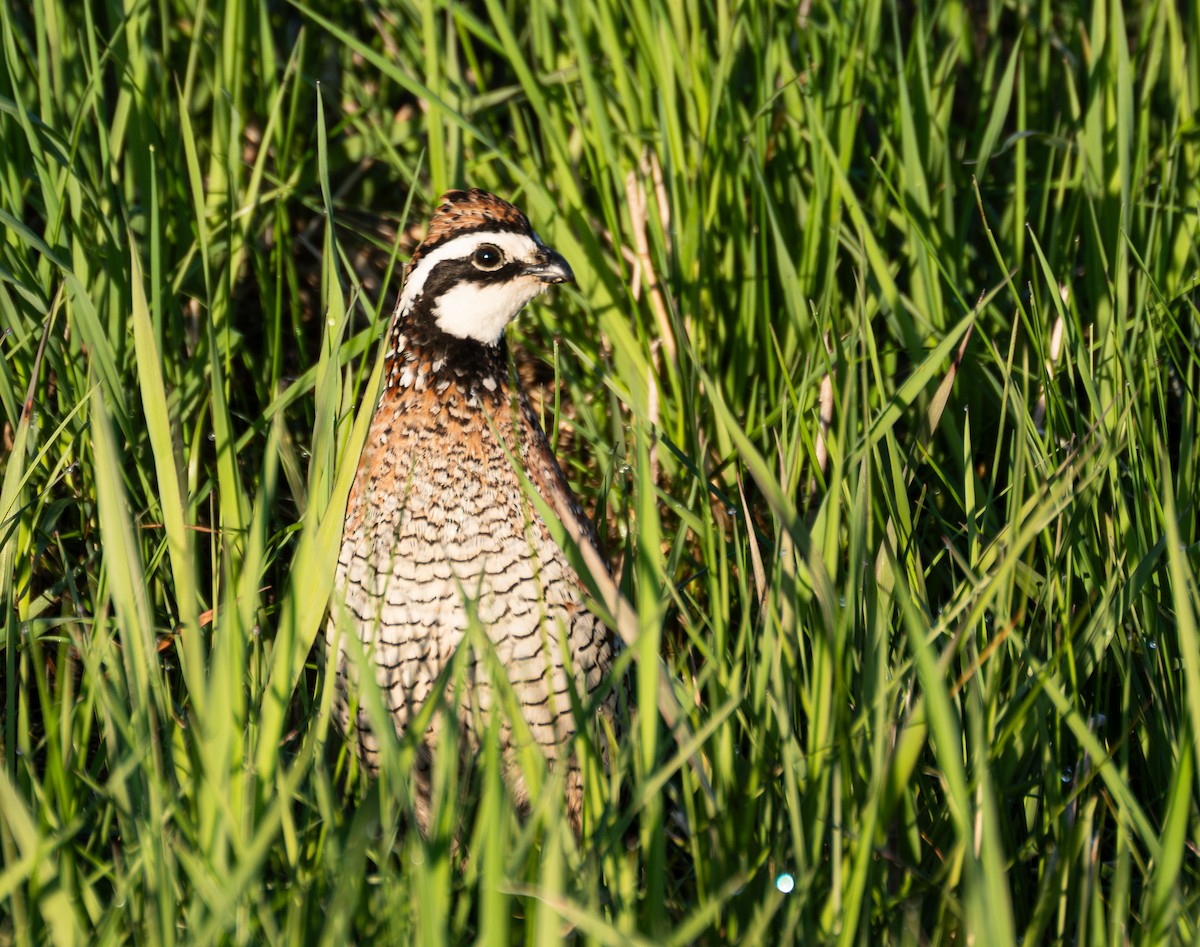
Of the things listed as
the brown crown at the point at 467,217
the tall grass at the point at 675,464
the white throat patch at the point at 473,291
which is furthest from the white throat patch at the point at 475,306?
the tall grass at the point at 675,464

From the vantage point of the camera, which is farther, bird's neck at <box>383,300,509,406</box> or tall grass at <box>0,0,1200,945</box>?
bird's neck at <box>383,300,509,406</box>

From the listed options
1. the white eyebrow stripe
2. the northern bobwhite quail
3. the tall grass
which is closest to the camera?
the tall grass

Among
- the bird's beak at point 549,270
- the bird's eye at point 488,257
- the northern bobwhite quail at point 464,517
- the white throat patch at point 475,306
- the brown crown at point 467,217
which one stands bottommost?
the northern bobwhite quail at point 464,517

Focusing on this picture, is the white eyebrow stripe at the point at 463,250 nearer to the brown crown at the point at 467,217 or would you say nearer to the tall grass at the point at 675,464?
the brown crown at the point at 467,217

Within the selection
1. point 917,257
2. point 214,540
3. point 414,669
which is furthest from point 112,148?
point 917,257

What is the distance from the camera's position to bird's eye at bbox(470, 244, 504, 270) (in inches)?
111

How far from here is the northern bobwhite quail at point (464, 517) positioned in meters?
2.62

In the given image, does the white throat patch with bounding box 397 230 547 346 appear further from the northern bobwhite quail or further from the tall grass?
the tall grass

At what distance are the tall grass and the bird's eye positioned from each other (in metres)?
0.30

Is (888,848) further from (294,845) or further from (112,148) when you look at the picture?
(112,148)

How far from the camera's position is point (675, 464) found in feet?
11.4

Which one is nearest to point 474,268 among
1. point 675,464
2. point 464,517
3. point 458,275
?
point 458,275

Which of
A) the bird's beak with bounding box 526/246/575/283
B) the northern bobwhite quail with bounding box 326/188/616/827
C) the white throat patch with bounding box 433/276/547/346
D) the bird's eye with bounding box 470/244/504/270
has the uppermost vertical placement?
the bird's eye with bounding box 470/244/504/270

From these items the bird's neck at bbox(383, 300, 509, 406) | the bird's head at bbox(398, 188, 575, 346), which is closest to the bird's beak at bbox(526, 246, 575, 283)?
the bird's head at bbox(398, 188, 575, 346)
